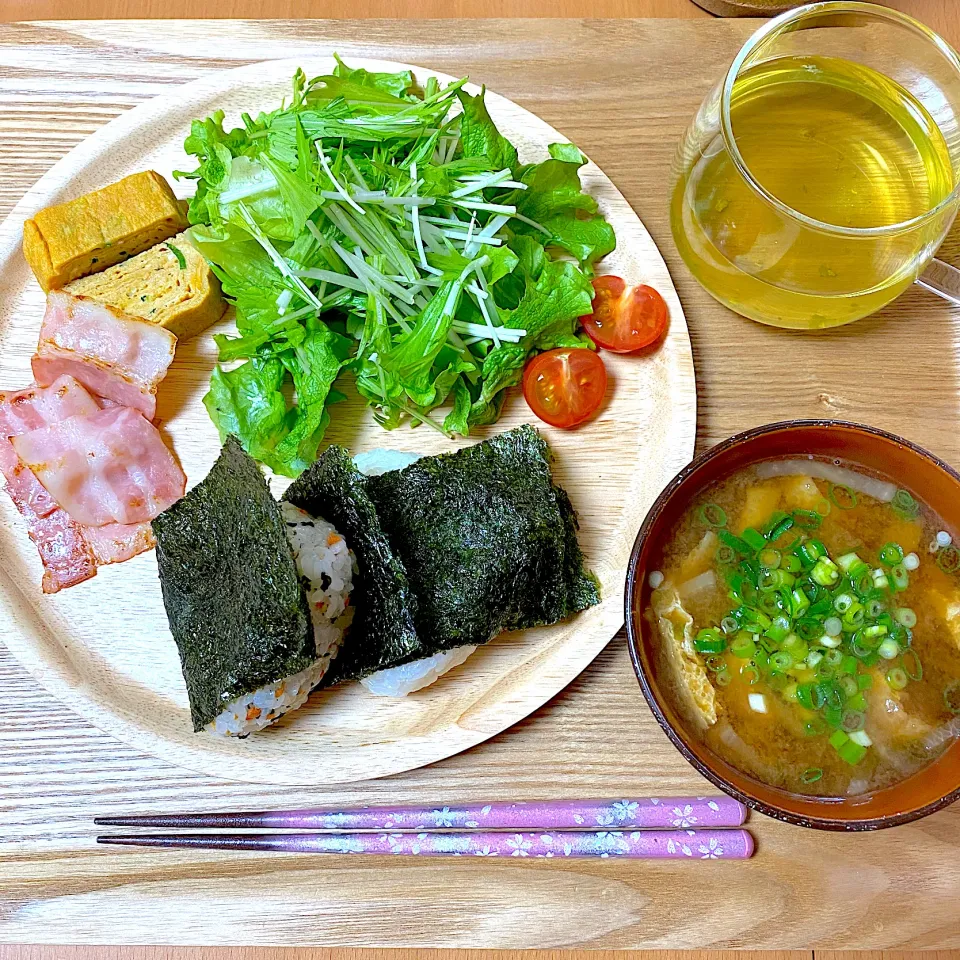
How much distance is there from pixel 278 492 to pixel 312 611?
44cm

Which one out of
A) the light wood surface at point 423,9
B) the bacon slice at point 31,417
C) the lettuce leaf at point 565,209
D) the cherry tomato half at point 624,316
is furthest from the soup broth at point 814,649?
the light wood surface at point 423,9

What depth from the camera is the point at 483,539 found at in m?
1.64

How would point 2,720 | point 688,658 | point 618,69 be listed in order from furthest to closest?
point 618,69, point 2,720, point 688,658

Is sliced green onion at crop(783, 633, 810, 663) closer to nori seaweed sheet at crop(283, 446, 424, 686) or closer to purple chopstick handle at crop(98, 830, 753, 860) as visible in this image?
purple chopstick handle at crop(98, 830, 753, 860)

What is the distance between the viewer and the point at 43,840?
1.77 meters

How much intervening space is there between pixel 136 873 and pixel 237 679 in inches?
25.0

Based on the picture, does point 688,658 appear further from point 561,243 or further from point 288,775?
point 561,243

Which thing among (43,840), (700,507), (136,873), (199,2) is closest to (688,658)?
(700,507)

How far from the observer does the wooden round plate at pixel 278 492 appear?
1733 millimetres

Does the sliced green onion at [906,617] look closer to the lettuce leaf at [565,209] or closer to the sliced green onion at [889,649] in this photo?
the sliced green onion at [889,649]

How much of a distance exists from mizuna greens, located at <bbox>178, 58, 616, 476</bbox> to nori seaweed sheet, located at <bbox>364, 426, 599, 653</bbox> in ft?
0.57

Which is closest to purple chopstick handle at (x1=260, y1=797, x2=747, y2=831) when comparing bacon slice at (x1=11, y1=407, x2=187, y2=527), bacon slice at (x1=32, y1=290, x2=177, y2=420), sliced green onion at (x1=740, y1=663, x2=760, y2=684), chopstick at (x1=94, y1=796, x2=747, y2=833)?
chopstick at (x1=94, y1=796, x2=747, y2=833)

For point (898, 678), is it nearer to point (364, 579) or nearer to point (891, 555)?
point (891, 555)

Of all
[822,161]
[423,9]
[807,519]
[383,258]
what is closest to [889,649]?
[807,519]
